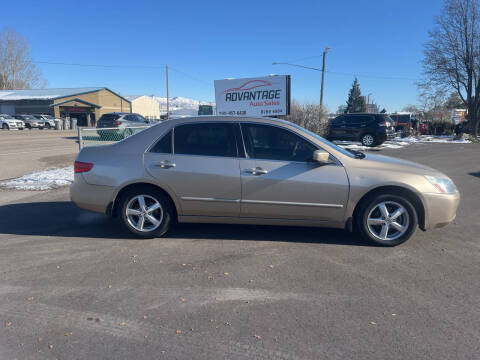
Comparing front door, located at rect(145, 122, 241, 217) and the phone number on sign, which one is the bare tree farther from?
front door, located at rect(145, 122, 241, 217)

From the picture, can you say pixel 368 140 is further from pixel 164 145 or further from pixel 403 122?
pixel 164 145

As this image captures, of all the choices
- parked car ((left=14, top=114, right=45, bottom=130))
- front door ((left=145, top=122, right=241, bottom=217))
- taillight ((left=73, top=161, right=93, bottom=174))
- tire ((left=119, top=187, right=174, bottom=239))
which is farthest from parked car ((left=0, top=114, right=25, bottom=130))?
front door ((left=145, top=122, right=241, bottom=217))

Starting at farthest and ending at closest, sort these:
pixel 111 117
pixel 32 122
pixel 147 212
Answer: pixel 32 122
pixel 111 117
pixel 147 212

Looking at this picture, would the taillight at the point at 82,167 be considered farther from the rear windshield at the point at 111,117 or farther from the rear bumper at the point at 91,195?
the rear windshield at the point at 111,117

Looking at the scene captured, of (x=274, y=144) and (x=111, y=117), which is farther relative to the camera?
(x=111, y=117)

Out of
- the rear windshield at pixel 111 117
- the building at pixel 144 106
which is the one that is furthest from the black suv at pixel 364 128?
the building at pixel 144 106

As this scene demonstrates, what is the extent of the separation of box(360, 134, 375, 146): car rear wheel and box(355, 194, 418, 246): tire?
1516 cm

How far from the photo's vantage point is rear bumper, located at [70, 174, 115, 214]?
466 centimetres

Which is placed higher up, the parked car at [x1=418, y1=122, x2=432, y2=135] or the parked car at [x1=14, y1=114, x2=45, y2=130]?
the parked car at [x1=14, y1=114, x2=45, y2=130]

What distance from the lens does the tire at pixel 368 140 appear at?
60.9ft

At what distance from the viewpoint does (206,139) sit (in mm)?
4656

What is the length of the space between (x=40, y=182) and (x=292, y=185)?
21.5 feet

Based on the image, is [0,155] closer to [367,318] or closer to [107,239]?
[107,239]

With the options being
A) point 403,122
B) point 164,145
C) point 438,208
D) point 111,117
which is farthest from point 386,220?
point 403,122
